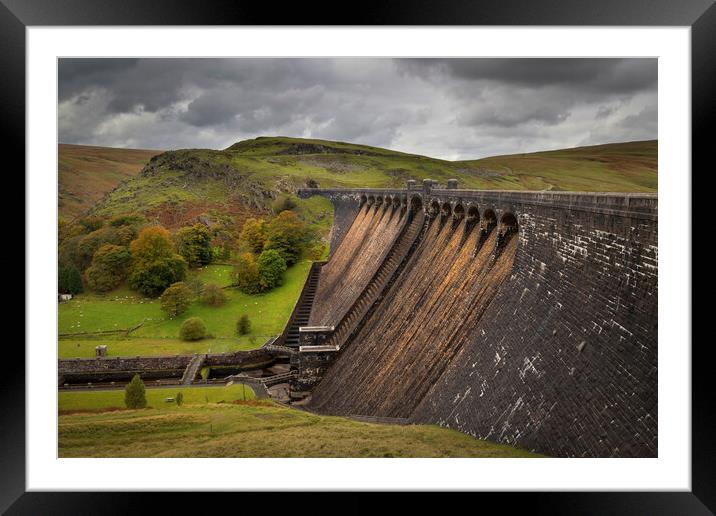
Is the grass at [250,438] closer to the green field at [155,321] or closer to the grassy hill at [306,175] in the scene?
the green field at [155,321]

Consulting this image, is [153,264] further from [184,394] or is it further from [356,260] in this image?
[184,394]

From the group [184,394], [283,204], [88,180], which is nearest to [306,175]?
[283,204]

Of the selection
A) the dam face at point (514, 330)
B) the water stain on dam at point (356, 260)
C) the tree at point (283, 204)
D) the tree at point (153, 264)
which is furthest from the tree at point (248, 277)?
the dam face at point (514, 330)

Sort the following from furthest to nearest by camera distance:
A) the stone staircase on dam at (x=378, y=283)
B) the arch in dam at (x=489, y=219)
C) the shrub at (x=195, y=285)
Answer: the shrub at (x=195, y=285) → the stone staircase on dam at (x=378, y=283) → the arch in dam at (x=489, y=219)
